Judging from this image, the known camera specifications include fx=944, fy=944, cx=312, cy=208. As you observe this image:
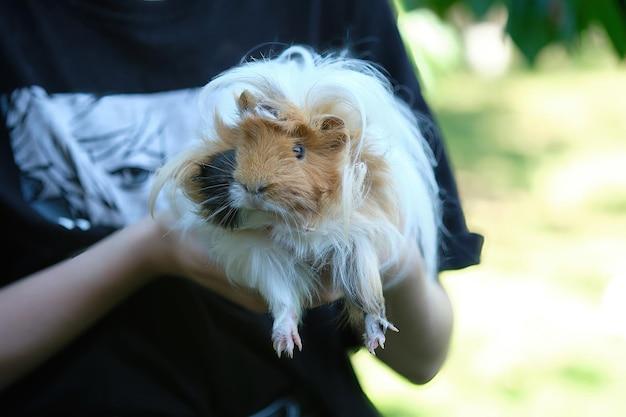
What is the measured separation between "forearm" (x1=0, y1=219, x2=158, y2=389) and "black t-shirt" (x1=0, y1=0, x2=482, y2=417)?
46mm

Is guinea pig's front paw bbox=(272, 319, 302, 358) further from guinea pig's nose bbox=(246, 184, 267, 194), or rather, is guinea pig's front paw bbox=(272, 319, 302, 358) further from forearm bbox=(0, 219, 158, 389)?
forearm bbox=(0, 219, 158, 389)

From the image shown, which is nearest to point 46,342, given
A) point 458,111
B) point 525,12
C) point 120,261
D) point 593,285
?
point 120,261

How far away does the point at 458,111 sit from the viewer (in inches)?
254

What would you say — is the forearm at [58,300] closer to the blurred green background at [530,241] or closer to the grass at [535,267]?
the blurred green background at [530,241]

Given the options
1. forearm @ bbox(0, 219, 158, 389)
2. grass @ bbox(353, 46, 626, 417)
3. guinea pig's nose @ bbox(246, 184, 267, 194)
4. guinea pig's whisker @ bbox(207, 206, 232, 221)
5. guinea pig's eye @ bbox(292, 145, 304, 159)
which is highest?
guinea pig's eye @ bbox(292, 145, 304, 159)

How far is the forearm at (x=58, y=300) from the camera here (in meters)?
1.19

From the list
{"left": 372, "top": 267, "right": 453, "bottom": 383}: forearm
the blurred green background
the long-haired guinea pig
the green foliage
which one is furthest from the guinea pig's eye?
the green foliage

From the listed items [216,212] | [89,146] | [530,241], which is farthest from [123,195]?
[530,241]

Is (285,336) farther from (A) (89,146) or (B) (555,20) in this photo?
(B) (555,20)

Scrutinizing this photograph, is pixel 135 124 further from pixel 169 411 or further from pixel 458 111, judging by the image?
pixel 458 111

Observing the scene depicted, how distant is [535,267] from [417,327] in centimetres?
281

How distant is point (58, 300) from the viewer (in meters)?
1.19

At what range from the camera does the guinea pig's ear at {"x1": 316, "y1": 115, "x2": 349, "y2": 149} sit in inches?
37.7

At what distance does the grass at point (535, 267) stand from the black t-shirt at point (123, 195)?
3.05 ft
